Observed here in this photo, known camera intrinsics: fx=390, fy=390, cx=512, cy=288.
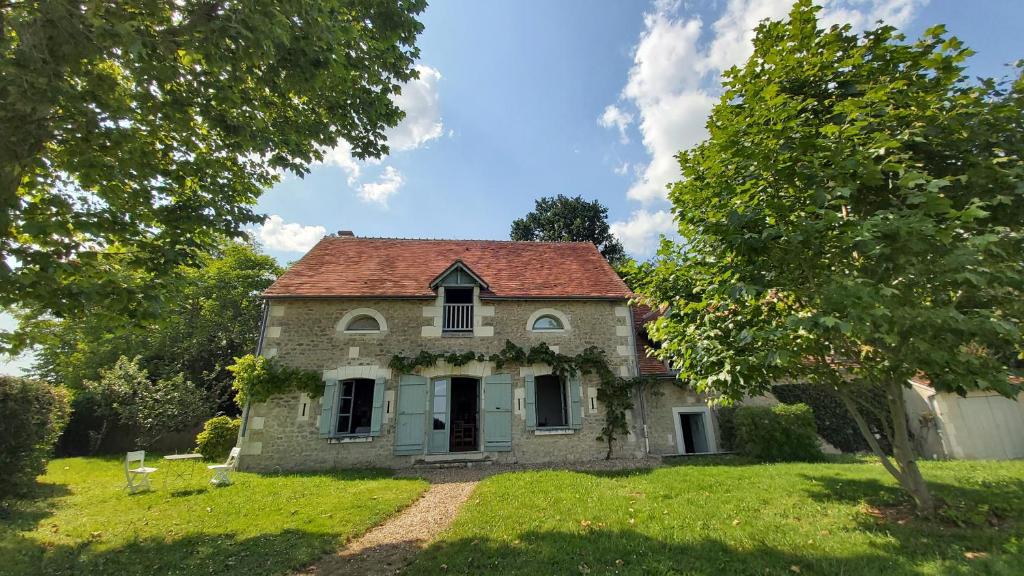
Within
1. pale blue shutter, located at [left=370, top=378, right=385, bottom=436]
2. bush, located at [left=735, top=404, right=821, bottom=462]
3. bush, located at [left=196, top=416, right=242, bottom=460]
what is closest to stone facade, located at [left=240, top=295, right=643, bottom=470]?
pale blue shutter, located at [left=370, top=378, right=385, bottom=436]

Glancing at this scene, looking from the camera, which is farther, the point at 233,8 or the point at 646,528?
the point at 646,528

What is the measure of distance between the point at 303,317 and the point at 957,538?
13.0 m

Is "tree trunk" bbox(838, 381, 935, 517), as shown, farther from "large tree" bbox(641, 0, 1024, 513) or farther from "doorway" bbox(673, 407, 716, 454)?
"doorway" bbox(673, 407, 716, 454)

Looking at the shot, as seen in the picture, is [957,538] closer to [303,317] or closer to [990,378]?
[990,378]

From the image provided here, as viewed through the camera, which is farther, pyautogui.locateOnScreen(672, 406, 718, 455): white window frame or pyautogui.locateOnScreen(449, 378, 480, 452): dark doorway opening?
pyautogui.locateOnScreen(449, 378, 480, 452): dark doorway opening

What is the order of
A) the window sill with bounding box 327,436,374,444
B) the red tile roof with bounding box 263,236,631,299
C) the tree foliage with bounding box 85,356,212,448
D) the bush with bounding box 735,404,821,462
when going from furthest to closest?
the tree foliage with bounding box 85,356,212,448
the red tile roof with bounding box 263,236,631,299
the window sill with bounding box 327,436,374,444
the bush with bounding box 735,404,821,462

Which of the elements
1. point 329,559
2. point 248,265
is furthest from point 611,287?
point 248,265

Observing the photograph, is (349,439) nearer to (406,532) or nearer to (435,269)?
(406,532)

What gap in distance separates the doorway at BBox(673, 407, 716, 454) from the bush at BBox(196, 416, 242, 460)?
12.7m

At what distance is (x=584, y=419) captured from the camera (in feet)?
36.1

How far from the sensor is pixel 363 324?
11.3m

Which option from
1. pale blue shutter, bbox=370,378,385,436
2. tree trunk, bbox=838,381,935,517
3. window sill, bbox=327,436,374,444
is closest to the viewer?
tree trunk, bbox=838,381,935,517

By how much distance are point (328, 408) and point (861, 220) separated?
1142 cm

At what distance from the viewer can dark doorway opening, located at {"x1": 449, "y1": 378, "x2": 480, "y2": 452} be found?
12758mm
